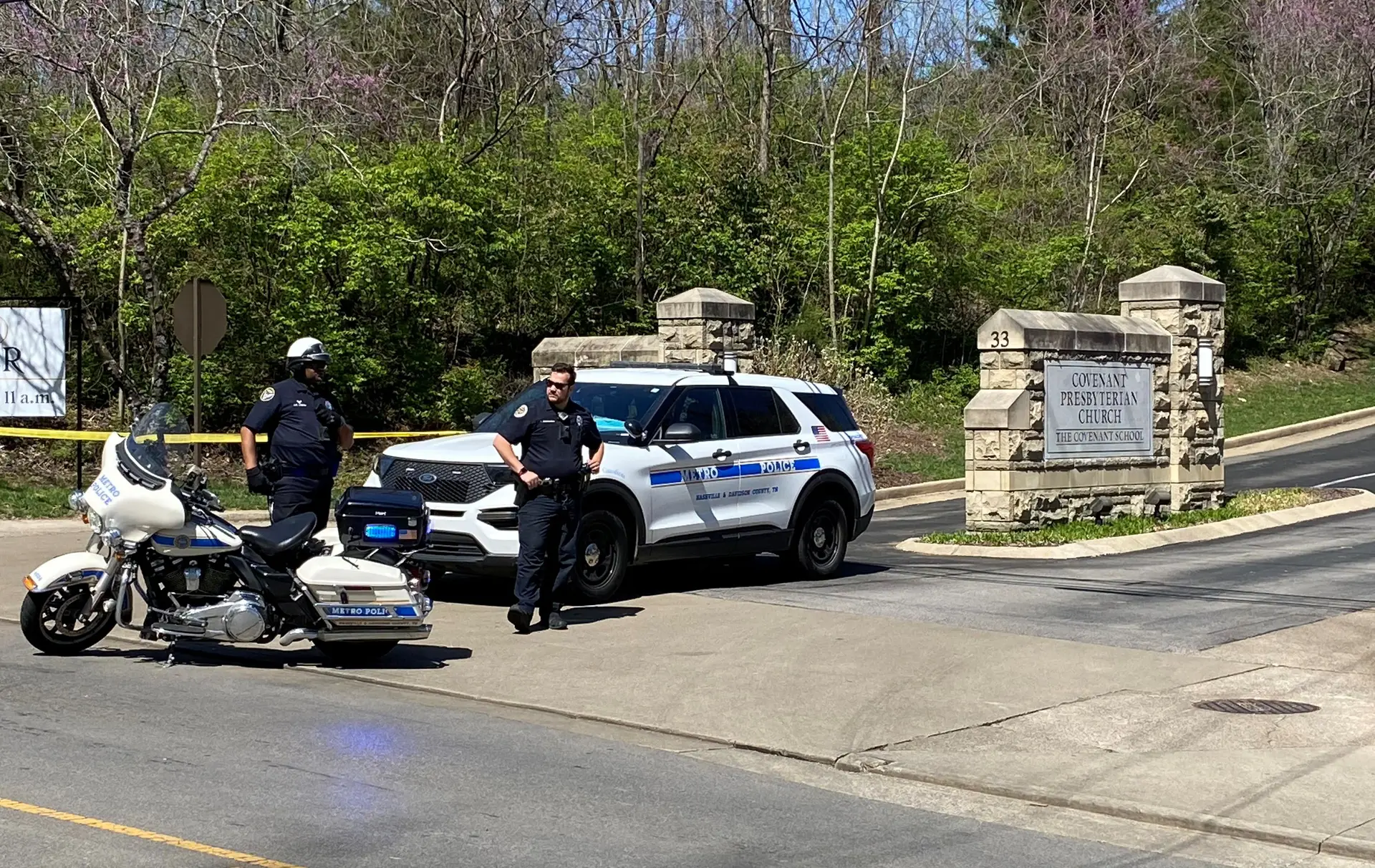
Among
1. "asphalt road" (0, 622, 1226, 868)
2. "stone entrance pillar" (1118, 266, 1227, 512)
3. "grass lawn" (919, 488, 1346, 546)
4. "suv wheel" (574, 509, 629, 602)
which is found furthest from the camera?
"stone entrance pillar" (1118, 266, 1227, 512)

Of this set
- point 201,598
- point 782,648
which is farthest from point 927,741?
point 201,598

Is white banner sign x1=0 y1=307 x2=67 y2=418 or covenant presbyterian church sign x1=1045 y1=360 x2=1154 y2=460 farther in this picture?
white banner sign x1=0 y1=307 x2=67 y2=418

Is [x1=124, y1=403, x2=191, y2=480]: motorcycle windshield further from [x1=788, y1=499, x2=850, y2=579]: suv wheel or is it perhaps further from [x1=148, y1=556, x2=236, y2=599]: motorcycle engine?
[x1=788, y1=499, x2=850, y2=579]: suv wheel

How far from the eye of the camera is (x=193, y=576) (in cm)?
943

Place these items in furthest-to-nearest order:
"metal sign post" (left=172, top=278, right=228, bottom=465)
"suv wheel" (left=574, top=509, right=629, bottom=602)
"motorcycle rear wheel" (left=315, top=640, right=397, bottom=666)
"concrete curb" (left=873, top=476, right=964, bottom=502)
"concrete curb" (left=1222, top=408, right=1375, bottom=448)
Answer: "concrete curb" (left=1222, top=408, right=1375, bottom=448) → "concrete curb" (left=873, top=476, right=964, bottom=502) → "metal sign post" (left=172, top=278, right=228, bottom=465) → "suv wheel" (left=574, top=509, right=629, bottom=602) → "motorcycle rear wheel" (left=315, top=640, right=397, bottom=666)

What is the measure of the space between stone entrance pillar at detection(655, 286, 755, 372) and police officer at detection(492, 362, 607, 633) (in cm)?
916

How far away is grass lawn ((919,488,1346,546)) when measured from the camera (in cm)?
1733

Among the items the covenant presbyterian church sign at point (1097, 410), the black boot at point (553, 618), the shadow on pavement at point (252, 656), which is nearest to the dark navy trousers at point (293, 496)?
the shadow on pavement at point (252, 656)

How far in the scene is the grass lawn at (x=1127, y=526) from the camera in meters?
17.3

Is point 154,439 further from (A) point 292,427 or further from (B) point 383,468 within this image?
(B) point 383,468

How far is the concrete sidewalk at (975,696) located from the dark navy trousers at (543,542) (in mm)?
369

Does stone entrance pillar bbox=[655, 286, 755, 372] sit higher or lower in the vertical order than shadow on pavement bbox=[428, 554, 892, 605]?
higher

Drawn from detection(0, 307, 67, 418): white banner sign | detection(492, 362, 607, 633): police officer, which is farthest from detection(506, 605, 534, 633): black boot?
detection(0, 307, 67, 418): white banner sign

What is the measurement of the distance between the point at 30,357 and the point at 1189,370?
15095 millimetres
